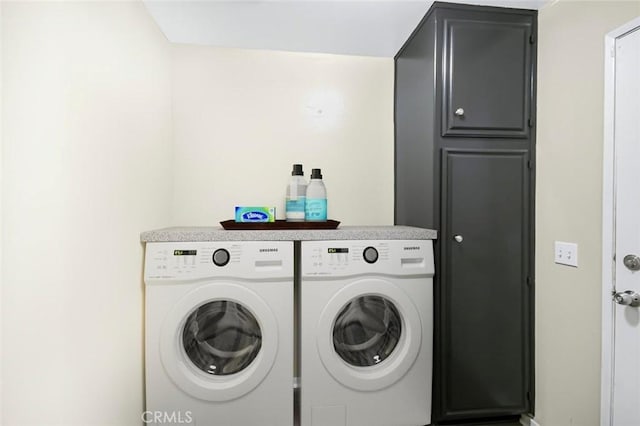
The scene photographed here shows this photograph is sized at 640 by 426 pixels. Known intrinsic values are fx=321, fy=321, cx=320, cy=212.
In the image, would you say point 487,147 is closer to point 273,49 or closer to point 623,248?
point 623,248

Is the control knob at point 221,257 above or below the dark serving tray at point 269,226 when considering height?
below

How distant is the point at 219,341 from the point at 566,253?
1.66 metres

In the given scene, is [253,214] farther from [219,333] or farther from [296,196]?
[219,333]

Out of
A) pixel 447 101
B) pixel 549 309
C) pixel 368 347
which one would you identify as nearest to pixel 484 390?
pixel 549 309

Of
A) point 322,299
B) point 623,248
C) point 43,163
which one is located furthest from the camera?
point 322,299

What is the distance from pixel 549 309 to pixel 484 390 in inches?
20.4

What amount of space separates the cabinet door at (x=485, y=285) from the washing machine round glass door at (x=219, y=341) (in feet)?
2.96

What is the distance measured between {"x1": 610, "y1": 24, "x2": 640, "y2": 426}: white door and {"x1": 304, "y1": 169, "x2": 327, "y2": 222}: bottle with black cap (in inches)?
49.8

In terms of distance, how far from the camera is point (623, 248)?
1.21m

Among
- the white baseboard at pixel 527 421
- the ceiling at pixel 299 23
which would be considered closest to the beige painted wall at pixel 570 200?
the white baseboard at pixel 527 421

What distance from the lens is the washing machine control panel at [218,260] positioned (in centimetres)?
146

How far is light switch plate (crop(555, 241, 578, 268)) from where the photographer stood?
55.5 inches

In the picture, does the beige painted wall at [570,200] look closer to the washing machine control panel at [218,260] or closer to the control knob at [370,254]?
the control knob at [370,254]

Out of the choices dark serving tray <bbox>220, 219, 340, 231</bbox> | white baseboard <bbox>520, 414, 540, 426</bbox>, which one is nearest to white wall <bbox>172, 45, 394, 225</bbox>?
dark serving tray <bbox>220, 219, 340, 231</bbox>
